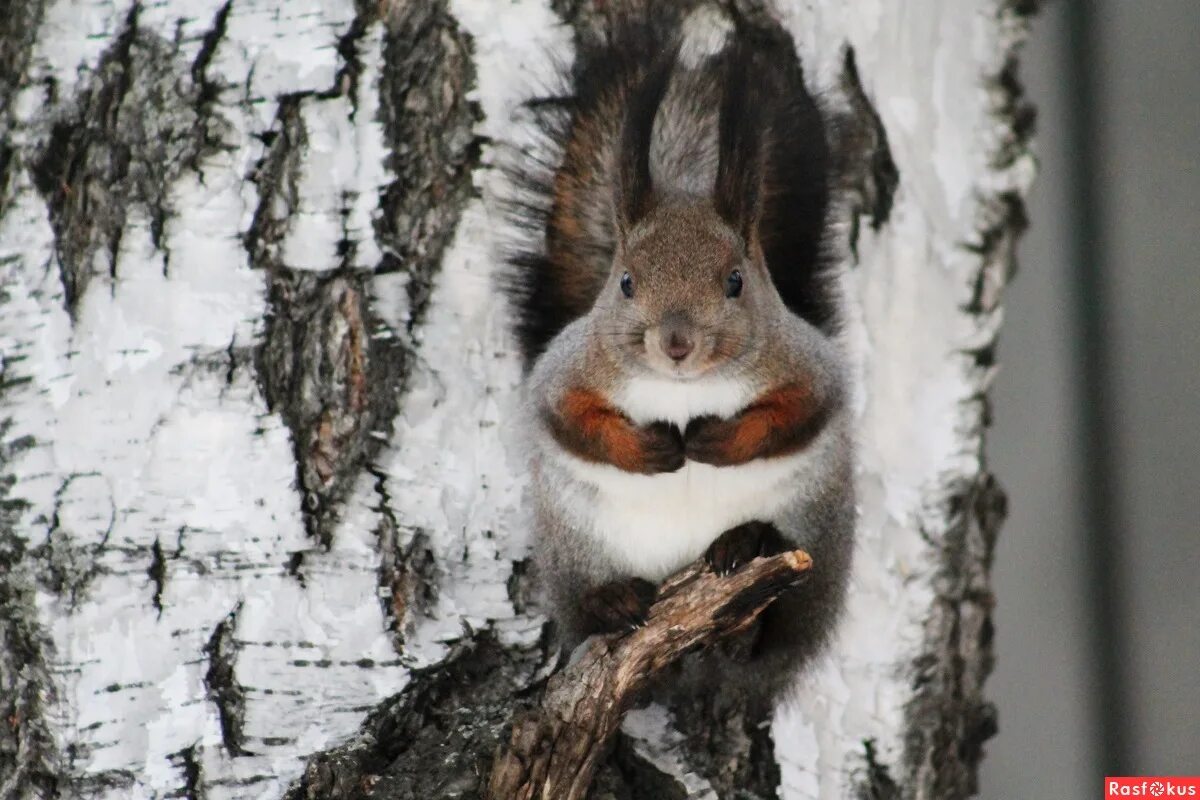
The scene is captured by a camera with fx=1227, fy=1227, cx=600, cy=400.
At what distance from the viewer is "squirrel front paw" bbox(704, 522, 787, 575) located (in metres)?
1.22

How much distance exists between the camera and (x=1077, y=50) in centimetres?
193

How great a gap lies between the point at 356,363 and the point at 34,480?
0.35 metres

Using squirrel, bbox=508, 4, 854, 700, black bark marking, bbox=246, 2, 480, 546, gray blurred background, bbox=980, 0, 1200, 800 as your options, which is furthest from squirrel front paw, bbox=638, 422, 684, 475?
gray blurred background, bbox=980, 0, 1200, 800

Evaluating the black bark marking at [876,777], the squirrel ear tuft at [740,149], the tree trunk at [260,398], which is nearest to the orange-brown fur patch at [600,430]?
the tree trunk at [260,398]

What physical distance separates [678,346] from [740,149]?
0.21 metres

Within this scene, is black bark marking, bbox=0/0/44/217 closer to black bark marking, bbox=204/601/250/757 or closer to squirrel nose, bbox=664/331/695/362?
black bark marking, bbox=204/601/250/757

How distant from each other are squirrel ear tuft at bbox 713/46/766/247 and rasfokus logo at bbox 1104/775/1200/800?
3.55 feet

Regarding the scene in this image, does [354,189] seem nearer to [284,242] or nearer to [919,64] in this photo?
[284,242]

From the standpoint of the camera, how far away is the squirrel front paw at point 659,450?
49.3 inches

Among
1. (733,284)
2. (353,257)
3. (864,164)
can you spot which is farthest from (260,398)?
(864,164)

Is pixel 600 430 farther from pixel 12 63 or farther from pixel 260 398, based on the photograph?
pixel 12 63

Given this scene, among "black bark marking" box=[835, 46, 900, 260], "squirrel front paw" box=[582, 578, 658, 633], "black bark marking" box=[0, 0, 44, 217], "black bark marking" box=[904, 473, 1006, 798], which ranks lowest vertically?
"black bark marking" box=[904, 473, 1006, 798]

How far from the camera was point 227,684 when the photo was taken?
4.13ft

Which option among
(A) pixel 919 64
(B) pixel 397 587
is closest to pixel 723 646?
(B) pixel 397 587
